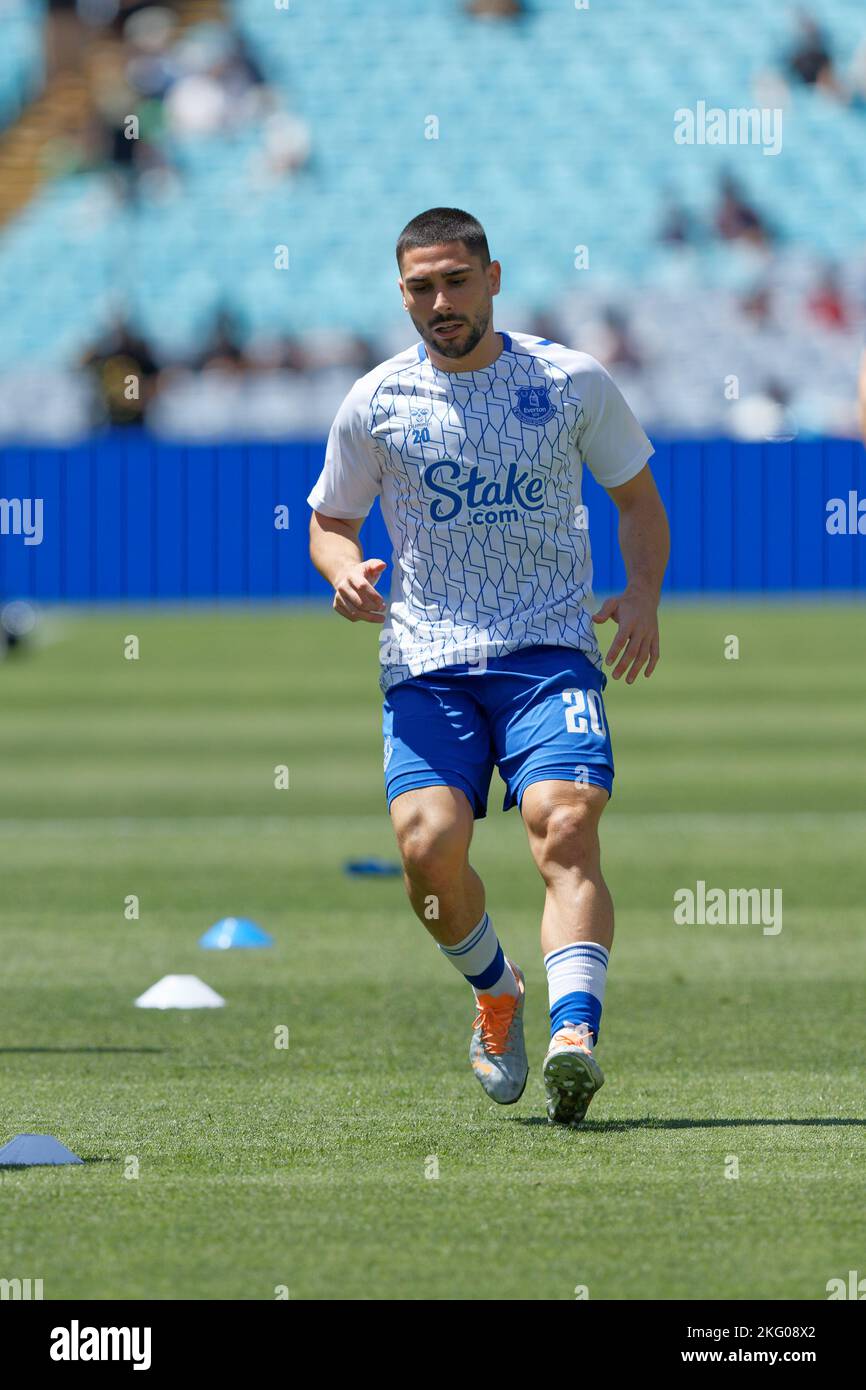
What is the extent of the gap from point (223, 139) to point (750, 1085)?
30.6m

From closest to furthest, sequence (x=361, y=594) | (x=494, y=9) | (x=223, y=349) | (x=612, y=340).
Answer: (x=361, y=594), (x=612, y=340), (x=223, y=349), (x=494, y=9)

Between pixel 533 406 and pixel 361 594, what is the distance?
0.71 meters

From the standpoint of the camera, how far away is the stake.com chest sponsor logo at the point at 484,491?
639cm

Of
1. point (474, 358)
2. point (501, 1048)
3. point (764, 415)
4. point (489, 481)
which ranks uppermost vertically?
point (764, 415)

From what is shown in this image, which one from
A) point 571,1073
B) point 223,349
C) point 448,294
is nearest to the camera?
point 571,1073

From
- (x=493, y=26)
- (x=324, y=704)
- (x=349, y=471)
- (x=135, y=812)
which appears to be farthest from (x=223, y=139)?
(x=349, y=471)

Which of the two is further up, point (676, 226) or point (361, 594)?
point (676, 226)

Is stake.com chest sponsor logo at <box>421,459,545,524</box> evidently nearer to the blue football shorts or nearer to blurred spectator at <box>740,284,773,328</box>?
the blue football shorts

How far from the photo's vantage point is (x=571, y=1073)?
19.7 ft

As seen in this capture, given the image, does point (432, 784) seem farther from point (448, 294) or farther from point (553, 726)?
point (448, 294)

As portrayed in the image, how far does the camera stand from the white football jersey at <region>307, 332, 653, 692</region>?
639cm

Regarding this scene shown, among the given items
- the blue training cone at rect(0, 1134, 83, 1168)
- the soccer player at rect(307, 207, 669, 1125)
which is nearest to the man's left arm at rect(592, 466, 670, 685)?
the soccer player at rect(307, 207, 669, 1125)

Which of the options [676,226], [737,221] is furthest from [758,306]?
[676,226]
